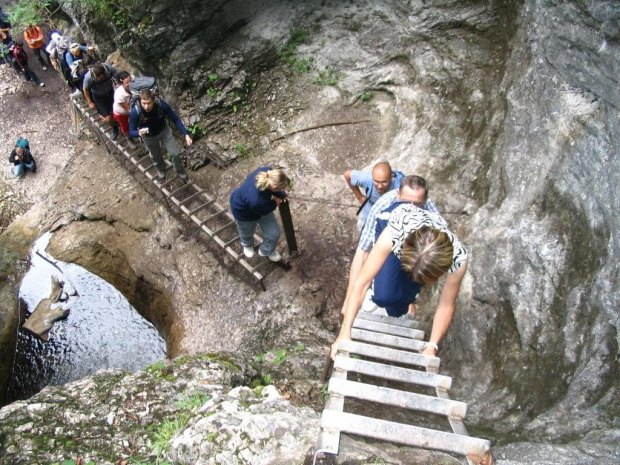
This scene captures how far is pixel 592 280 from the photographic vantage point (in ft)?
11.5

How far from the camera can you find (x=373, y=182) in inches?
215

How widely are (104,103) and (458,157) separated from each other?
812cm

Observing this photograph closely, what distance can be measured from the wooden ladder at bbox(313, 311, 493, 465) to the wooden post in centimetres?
287

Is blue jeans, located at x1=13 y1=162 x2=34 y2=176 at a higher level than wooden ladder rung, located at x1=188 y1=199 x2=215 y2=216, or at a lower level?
higher

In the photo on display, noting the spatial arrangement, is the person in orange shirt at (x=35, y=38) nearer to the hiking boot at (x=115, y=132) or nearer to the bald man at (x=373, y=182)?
the hiking boot at (x=115, y=132)

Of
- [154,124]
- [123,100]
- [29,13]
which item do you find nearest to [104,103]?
[123,100]

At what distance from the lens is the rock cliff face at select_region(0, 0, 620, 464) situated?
3.54m

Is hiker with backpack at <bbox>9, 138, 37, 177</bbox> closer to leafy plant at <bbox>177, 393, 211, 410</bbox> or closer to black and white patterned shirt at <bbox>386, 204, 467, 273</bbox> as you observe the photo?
leafy plant at <bbox>177, 393, 211, 410</bbox>

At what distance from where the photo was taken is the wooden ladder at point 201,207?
25.1ft

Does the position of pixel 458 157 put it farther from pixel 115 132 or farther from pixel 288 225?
pixel 115 132

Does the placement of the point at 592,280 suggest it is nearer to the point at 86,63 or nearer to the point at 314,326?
the point at 314,326

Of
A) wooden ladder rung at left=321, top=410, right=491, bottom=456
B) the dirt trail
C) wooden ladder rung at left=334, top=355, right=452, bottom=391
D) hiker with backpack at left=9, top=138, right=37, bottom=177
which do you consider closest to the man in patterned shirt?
wooden ladder rung at left=334, top=355, right=452, bottom=391

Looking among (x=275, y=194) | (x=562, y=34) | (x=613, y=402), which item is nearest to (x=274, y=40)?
(x=275, y=194)

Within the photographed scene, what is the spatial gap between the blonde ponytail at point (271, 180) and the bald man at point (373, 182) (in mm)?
916
